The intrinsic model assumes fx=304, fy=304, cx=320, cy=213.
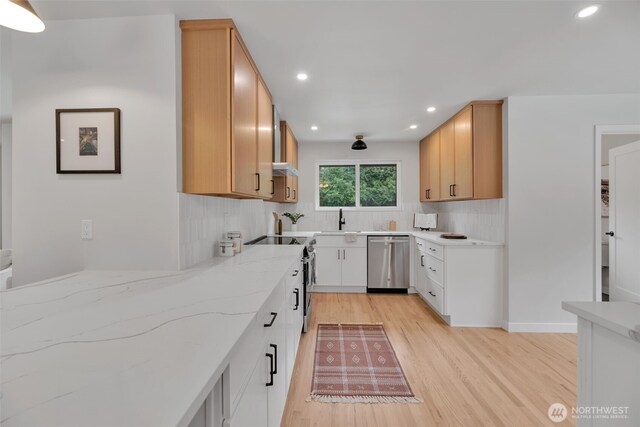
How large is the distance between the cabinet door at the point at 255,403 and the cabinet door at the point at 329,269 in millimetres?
3151

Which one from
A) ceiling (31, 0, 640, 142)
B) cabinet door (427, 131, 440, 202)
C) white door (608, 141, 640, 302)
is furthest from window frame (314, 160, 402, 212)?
white door (608, 141, 640, 302)

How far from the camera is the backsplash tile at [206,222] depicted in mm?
1857

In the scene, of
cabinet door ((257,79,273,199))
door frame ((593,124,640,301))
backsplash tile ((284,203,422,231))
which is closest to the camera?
cabinet door ((257,79,273,199))

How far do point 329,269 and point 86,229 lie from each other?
318 centimetres

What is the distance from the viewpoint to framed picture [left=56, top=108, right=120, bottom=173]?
5.77 feet

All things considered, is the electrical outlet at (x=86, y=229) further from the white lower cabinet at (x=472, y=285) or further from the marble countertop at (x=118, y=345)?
the white lower cabinet at (x=472, y=285)

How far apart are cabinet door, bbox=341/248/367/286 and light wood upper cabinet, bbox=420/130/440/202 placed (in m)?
1.30

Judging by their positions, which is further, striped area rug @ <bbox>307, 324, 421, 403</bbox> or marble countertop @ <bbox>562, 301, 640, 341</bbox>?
striped area rug @ <bbox>307, 324, 421, 403</bbox>

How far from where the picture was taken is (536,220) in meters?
3.05

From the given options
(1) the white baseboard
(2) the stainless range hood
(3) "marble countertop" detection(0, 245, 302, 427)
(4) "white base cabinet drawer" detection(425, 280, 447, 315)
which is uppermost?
(2) the stainless range hood

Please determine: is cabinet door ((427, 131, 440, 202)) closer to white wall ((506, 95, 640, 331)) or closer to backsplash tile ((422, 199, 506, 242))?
backsplash tile ((422, 199, 506, 242))

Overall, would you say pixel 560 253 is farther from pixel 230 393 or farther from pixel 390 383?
pixel 230 393

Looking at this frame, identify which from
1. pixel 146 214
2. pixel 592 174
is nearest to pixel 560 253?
pixel 592 174

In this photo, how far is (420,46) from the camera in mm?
2076
